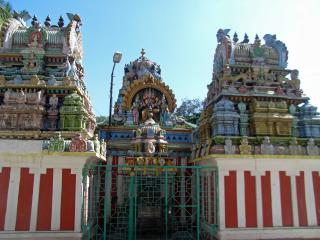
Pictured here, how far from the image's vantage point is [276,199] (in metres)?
10.6

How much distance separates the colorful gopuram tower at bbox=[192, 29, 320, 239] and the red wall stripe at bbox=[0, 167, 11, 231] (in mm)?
6666

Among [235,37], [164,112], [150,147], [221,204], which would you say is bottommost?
[221,204]

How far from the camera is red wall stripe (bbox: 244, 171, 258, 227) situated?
10344mm

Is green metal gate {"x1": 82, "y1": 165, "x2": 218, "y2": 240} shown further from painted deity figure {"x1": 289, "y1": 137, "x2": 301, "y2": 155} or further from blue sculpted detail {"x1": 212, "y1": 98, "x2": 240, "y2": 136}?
painted deity figure {"x1": 289, "y1": 137, "x2": 301, "y2": 155}

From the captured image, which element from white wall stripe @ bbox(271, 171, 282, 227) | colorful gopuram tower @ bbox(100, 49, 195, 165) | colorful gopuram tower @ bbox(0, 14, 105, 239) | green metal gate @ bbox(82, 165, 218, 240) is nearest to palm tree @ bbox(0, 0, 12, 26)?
colorful gopuram tower @ bbox(0, 14, 105, 239)

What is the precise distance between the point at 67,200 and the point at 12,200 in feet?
5.52

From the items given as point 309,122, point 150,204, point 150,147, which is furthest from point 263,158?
point 150,204

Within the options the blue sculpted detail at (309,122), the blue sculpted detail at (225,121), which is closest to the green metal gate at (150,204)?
the blue sculpted detail at (225,121)

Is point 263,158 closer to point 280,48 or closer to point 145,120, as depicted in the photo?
point 280,48

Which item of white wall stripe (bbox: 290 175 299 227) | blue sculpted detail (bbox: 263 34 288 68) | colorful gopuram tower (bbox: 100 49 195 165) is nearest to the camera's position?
white wall stripe (bbox: 290 175 299 227)

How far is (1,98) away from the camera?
11.8 meters

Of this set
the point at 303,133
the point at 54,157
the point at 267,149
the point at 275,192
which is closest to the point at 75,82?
the point at 54,157

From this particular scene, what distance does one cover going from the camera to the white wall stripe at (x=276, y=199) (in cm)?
1045

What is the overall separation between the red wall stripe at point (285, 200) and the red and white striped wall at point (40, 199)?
22.7 ft
